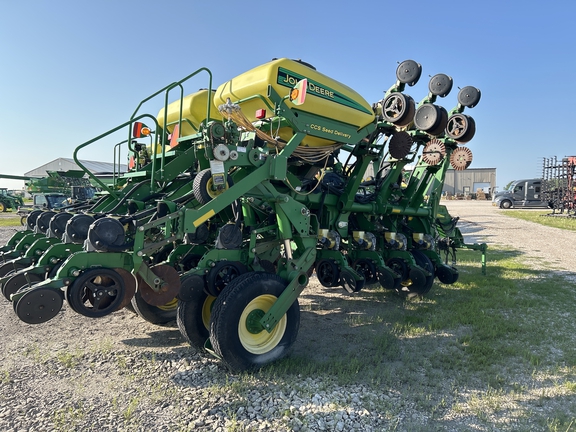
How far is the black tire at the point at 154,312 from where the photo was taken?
5117 millimetres

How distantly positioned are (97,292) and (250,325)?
142 cm

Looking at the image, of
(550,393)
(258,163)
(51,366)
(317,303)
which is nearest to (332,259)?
(317,303)

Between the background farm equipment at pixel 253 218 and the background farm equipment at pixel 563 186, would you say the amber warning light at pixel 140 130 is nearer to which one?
the background farm equipment at pixel 253 218

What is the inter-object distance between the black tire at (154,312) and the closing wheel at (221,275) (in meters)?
1.21

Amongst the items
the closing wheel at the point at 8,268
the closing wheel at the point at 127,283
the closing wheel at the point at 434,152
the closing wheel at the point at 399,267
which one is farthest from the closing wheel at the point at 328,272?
the closing wheel at the point at 8,268

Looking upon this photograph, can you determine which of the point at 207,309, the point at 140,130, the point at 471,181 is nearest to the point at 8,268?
the point at 207,309

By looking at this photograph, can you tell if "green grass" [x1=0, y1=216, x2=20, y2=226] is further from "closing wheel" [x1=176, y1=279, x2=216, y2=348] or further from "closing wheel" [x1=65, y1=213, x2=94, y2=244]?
"closing wheel" [x1=176, y1=279, x2=216, y2=348]

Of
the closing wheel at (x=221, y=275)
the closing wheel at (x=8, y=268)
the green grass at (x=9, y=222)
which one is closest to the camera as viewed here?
the closing wheel at (x=221, y=275)

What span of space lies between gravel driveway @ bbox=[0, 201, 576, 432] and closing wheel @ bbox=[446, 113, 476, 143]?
4311mm

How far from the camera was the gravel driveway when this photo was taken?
10.2 ft

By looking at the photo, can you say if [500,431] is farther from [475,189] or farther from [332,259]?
[475,189]

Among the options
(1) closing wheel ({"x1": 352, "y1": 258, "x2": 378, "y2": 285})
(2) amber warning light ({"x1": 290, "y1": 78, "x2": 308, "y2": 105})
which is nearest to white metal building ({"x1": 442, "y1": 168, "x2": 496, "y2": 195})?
(1) closing wheel ({"x1": 352, "y1": 258, "x2": 378, "y2": 285})

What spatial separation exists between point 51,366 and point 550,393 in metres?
4.75

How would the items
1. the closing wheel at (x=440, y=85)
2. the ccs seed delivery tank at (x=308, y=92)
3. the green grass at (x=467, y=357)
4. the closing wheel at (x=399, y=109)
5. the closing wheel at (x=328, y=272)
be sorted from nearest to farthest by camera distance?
the green grass at (x=467, y=357) → the ccs seed delivery tank at (x=308, y=92) → the closing wheel at (x=399, y=109) → the closing wheel at (x=328, y=272) → the closing wheel at (x=440, y=85)
